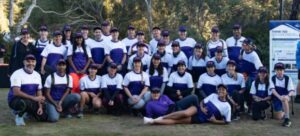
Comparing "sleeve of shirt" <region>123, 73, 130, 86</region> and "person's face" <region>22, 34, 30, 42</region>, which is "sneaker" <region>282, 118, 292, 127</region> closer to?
"sleeve of shirt" <region>123, 73, 130, 86</region>

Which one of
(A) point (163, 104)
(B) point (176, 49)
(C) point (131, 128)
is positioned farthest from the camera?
(B) point (176, 49)

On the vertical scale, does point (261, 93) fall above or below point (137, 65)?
below

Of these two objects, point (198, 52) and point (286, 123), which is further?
point (198, 52)

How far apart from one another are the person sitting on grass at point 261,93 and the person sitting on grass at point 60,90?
137 inches

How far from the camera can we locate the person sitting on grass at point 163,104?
29.1 feet

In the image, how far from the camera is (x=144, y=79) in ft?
31.6

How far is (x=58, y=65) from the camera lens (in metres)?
9.20

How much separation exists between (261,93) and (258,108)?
32cm

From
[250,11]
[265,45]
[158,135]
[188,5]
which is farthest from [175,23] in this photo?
[158,135]

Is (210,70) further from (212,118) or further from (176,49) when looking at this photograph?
(212,118)

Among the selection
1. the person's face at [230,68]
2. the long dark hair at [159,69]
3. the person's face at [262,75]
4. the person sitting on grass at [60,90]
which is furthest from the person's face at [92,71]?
the person's face at [262,75]

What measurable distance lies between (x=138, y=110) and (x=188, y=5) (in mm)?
19463

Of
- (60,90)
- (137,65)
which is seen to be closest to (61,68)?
(60,90)

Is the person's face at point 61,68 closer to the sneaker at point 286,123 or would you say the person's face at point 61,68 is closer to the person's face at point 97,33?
the person's face at point 97,33
